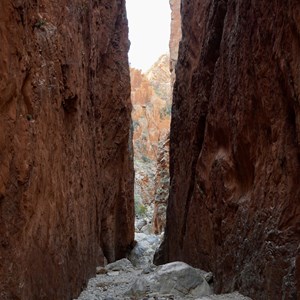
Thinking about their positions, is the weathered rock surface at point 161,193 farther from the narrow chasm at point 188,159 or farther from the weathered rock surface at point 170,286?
the weathered rock surface at point 170,286

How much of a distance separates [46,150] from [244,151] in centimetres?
308

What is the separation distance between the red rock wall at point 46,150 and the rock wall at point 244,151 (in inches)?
98.9

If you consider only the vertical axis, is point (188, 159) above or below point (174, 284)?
above

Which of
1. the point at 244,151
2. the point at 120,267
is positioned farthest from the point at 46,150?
the point at 120,267

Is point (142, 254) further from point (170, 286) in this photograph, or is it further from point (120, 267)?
point (170, 286)

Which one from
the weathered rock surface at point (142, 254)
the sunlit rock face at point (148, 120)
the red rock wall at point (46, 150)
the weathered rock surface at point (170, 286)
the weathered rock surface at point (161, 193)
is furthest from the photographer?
the sunlit rock face at point (148, 120)

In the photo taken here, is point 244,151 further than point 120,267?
No

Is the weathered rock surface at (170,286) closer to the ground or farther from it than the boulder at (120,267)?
farther from it

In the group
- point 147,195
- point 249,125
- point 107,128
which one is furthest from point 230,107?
point 147,195

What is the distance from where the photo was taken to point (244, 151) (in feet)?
24.0

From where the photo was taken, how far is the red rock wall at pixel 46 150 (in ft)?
15.1

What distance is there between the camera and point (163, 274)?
768cm

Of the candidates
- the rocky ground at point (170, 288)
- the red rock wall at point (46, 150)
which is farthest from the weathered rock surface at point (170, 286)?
the red rock wall at point (46, 150)

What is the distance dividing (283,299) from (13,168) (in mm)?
3161
